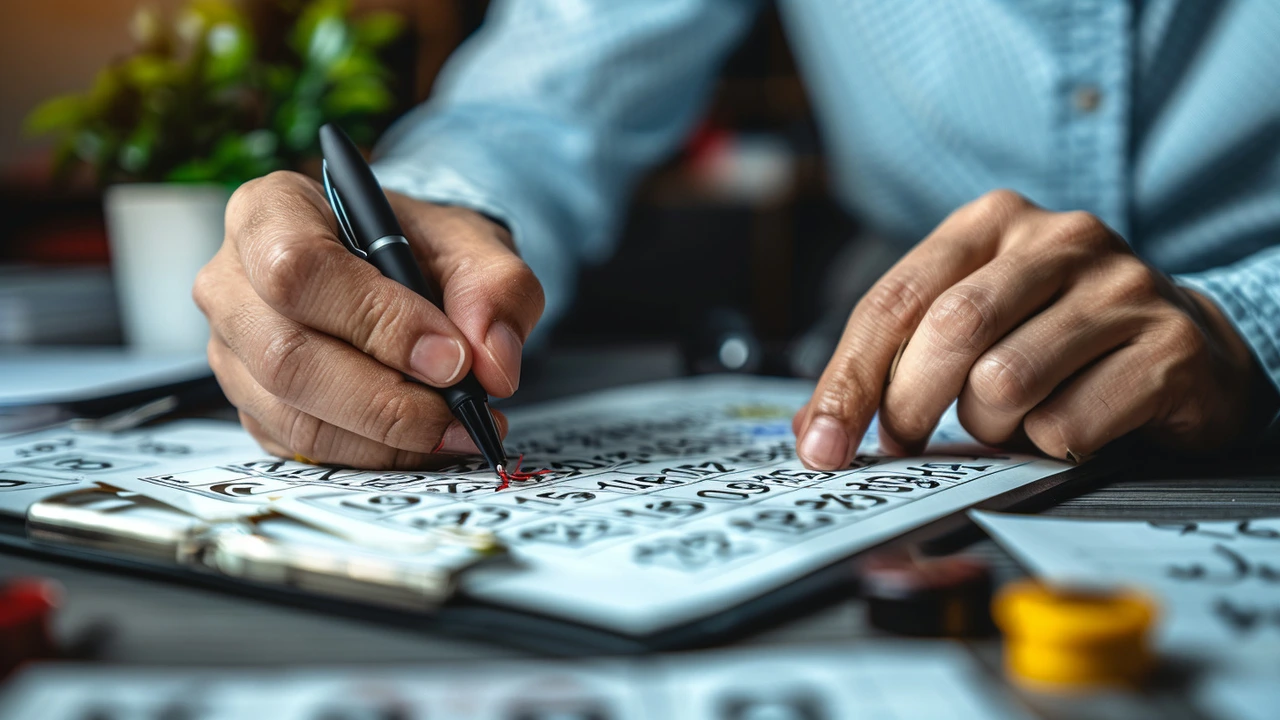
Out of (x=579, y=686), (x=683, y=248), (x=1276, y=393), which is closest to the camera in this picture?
(x=579, y=686)

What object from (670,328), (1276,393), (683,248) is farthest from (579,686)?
→ (683,248)

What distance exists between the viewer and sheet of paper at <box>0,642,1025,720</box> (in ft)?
0.61

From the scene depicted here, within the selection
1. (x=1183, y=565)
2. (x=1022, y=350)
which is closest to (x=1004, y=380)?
(x=1022, y=350)

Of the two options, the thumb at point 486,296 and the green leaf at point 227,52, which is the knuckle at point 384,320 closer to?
the thumb at point 486,296

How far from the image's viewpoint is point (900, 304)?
1.39 ft

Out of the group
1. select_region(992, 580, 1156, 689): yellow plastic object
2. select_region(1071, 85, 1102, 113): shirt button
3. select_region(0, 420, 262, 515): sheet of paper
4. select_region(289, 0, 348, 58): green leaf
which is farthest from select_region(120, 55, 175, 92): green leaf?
select_region(992, 580, 1156, 689): yellow plastic object

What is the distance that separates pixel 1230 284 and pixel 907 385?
8.2 inches

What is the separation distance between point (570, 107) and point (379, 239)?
1.54 ft

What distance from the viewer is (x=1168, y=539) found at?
29 cm

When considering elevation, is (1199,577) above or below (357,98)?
below

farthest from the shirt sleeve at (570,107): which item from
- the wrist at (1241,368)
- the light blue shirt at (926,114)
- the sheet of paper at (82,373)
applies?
the wrist at (1241,368)

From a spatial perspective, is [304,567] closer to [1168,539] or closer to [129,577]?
[129,577]

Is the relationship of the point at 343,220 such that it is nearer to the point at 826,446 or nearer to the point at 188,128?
the point at 826,446

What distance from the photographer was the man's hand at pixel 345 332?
39 cm
